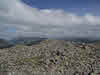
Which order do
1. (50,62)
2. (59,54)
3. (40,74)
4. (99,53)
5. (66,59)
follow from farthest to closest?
(59,54) < (66,59) < (50,62) < (99,53) < (40,74)

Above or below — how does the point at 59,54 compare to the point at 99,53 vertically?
below

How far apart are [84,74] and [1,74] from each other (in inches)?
336

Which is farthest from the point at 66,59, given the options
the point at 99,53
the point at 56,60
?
the point at 99,53

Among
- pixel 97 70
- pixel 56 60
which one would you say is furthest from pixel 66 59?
pixel 97 70

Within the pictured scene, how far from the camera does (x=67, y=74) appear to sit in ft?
58.0

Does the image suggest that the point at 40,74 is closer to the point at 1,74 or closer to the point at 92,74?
the point at 1,74

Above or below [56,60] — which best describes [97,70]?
above

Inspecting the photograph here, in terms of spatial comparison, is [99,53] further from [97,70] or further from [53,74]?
[53,74]

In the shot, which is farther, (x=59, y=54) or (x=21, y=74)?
(x=59, y=54)

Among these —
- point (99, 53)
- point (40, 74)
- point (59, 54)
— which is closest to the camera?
point (40, 74)

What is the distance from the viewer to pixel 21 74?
18.0 metres

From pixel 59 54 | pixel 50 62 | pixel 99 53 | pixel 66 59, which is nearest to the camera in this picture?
pixel 99 53

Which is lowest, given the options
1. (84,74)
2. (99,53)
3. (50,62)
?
(50,62)

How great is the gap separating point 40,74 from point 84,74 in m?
4.50
